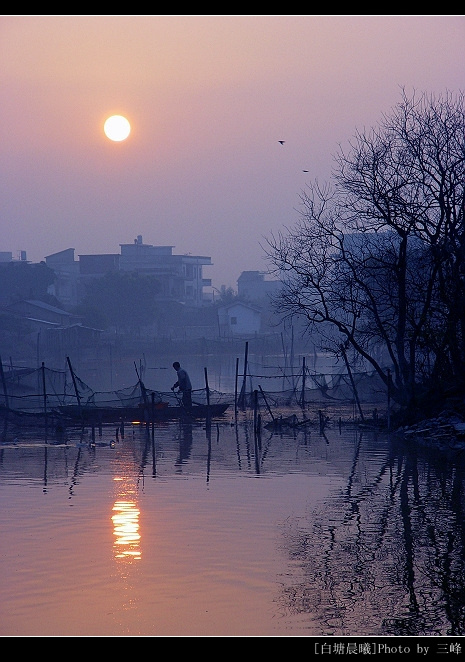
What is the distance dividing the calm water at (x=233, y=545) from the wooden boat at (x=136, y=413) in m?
6.28

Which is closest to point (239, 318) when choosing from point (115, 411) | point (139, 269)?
point (139, 269)

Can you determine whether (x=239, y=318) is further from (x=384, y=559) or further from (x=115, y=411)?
(x=384, y=559)

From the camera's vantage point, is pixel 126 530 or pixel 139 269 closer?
pixel 126 530

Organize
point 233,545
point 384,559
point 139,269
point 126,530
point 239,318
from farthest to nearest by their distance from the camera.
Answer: point 139,269
point 239,318
point 126,530
point 233,545
point 384,559

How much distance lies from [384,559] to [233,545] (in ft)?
5.77

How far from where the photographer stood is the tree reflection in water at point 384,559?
7.68 meters

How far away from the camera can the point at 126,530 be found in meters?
11.3

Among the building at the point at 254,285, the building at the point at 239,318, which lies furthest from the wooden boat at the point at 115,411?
the building at the point at 254,285

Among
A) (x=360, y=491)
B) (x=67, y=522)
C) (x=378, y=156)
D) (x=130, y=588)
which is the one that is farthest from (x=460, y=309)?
(x=130, y=588)

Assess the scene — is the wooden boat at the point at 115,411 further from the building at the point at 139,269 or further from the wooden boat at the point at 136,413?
the building at the point at 139,269

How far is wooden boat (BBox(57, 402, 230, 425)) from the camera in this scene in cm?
2511

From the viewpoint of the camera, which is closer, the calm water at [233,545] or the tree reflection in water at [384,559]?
the tree reflection in water at [384,559]

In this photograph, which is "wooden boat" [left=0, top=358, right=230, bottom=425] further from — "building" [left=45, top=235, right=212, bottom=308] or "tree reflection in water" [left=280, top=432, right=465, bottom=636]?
"building" [left=45, top=235, right=212, bottom=308]

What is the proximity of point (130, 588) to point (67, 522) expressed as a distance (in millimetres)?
3258
